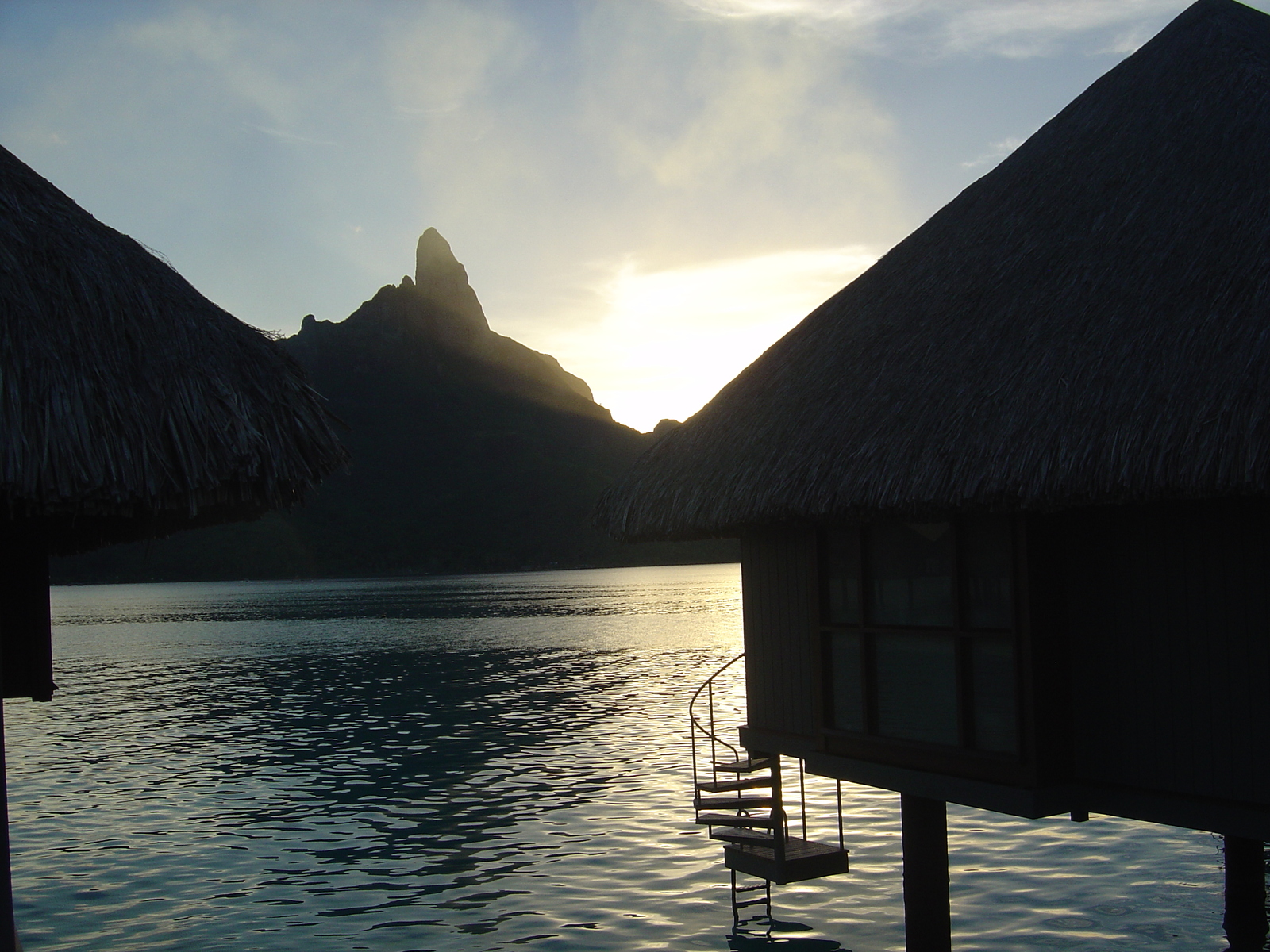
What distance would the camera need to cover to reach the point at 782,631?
9.67 metres

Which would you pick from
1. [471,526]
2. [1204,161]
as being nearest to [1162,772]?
[1204,161]

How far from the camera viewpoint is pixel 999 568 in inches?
304

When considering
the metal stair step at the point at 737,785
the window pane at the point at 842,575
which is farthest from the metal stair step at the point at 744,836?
the window pane at the point at 842,575

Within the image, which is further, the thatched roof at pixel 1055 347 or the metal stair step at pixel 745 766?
the metal stair step at pixel 745 766

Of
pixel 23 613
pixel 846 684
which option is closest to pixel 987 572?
pixel 846 684

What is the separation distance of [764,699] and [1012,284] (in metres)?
4.07

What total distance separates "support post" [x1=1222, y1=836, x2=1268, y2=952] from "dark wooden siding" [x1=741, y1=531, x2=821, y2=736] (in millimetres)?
5150

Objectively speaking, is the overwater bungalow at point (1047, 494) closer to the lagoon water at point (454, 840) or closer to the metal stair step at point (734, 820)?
the metal stair step at point (734, 820)

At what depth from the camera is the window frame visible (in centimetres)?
747

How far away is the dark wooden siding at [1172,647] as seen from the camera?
22.2 feet

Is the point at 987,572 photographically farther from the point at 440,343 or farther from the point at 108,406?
the point at 440,343

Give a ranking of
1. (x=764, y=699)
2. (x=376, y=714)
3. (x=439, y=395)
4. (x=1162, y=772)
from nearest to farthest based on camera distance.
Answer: (x=1162, y=772), (x=764, y=699), (x=376, y=714), (x=439, y=395)

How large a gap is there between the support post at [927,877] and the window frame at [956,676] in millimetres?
1436

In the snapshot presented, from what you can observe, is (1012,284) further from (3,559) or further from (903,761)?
(3,559)
